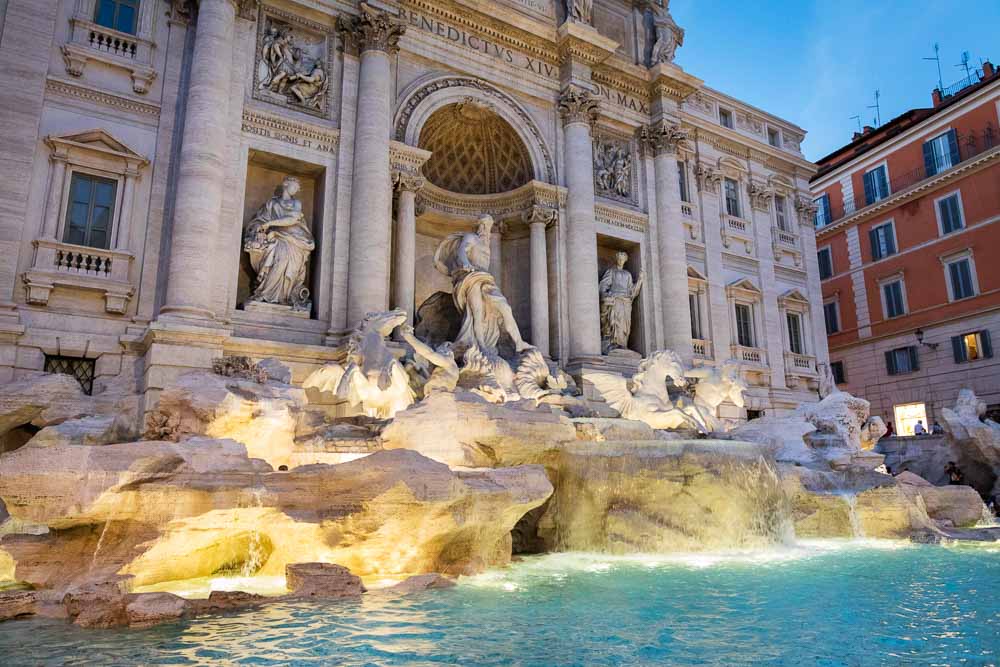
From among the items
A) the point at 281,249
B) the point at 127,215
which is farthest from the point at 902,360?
the point at 127,215

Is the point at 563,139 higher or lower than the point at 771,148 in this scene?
lower

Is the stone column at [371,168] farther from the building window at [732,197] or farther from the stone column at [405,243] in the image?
the building window at [732,197]

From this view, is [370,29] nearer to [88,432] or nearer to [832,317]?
[88,432]

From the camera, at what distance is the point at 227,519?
6.29 meters

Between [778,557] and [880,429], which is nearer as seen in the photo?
[778,557]

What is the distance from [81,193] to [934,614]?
13407mm

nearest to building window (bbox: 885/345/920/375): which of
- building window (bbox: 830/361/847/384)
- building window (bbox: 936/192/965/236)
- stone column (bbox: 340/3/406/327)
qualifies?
building window (bbox: 830/361/847/384)

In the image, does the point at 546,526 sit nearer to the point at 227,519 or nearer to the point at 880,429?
the point at 227,519

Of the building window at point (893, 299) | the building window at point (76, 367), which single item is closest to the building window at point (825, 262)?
the building window at point (893, 299)

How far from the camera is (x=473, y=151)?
1791 cm

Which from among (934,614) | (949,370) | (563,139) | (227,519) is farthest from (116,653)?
(949,370)

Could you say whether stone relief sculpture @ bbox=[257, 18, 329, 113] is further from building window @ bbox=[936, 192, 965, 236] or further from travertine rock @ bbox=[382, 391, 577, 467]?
building window @ bbox=[936, 192, 965, 236]

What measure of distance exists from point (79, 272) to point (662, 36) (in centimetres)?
1630

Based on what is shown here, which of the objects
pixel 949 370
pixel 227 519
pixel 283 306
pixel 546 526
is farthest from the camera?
pixel 949 370
